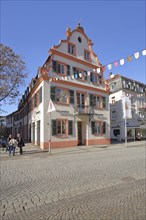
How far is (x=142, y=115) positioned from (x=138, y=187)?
3681 cm

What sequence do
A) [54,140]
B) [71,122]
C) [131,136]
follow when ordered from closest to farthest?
1. [54,140]
2. [71,122]
3. [131,136]

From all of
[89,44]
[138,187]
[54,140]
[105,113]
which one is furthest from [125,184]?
[89,44]

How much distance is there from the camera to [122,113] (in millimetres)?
36875

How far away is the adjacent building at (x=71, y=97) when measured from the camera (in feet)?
70.8

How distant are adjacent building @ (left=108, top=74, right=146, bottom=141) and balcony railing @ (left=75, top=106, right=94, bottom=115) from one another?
1273 centimetres

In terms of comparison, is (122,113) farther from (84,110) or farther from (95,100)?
(84,110)

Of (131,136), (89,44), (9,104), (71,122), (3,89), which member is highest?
(89,44)

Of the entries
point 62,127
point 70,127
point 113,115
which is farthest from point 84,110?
point 113,115

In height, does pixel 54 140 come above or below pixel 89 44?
below

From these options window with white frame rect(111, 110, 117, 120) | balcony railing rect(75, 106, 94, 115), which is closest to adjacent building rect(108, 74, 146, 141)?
window with white frame rect(111, 110, 117, 120)

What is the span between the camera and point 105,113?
27828mm

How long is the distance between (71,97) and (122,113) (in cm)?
1615

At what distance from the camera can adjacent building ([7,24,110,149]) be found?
21.6 metres

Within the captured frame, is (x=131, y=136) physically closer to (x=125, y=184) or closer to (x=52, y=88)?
(x=52, y=88)
